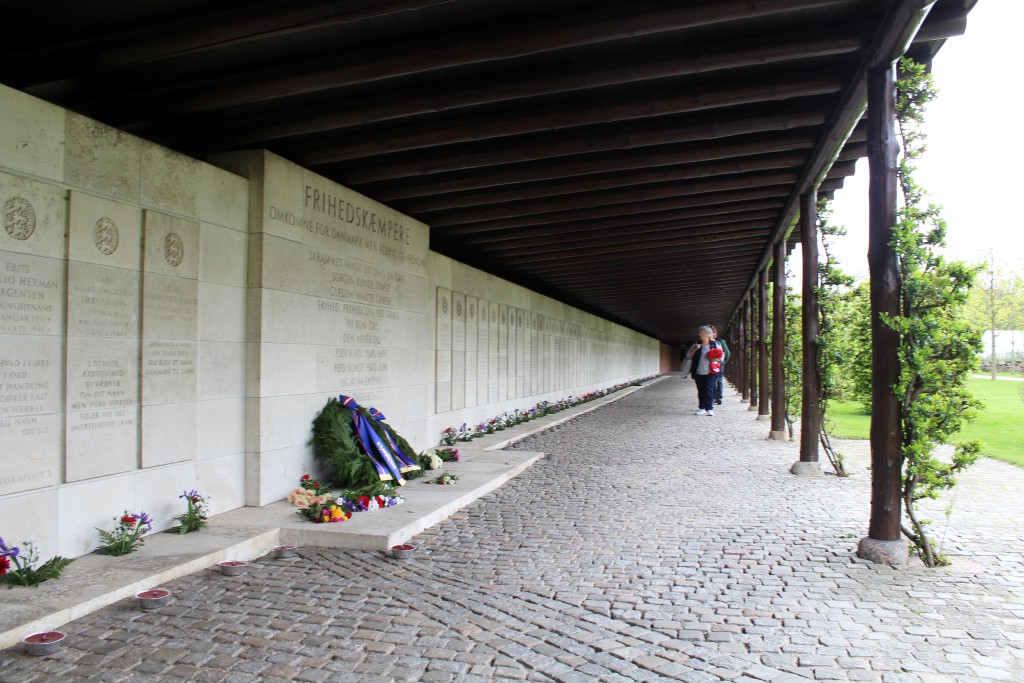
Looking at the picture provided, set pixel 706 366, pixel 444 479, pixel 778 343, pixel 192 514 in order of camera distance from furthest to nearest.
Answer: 1. pixel 706 366
2. pixel 778 343
3. pixel 444 479
4. pixel 192 514

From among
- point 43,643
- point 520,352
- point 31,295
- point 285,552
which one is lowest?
point 285,552

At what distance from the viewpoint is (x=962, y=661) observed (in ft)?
10.0

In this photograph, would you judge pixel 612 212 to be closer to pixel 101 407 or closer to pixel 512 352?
pixel 512 352

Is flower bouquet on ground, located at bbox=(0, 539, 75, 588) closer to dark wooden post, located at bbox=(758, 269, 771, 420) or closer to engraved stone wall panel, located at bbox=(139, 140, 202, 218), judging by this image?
engraved stone wall panel, located at bbox=(139, 140, 202, 218)

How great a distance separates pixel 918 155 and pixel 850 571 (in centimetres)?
297

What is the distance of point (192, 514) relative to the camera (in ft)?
16.6

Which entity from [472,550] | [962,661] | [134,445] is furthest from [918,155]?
[134,445]

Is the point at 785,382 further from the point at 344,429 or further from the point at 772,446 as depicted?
the point at 344,429

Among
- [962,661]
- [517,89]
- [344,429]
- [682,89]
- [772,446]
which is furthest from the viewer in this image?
[772,446]

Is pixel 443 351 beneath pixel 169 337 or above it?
beneath

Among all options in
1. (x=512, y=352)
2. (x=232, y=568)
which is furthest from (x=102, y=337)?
(x=512, y=352)

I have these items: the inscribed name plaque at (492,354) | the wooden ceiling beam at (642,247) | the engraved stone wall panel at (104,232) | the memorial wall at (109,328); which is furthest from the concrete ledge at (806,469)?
the engraved stone wall panel at (104,232)

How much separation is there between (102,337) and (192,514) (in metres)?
1.49

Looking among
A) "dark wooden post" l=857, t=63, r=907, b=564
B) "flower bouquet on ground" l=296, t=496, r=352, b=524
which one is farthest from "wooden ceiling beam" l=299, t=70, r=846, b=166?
"flower bouquet on ground" l=296, t=496, r=352, b=524
